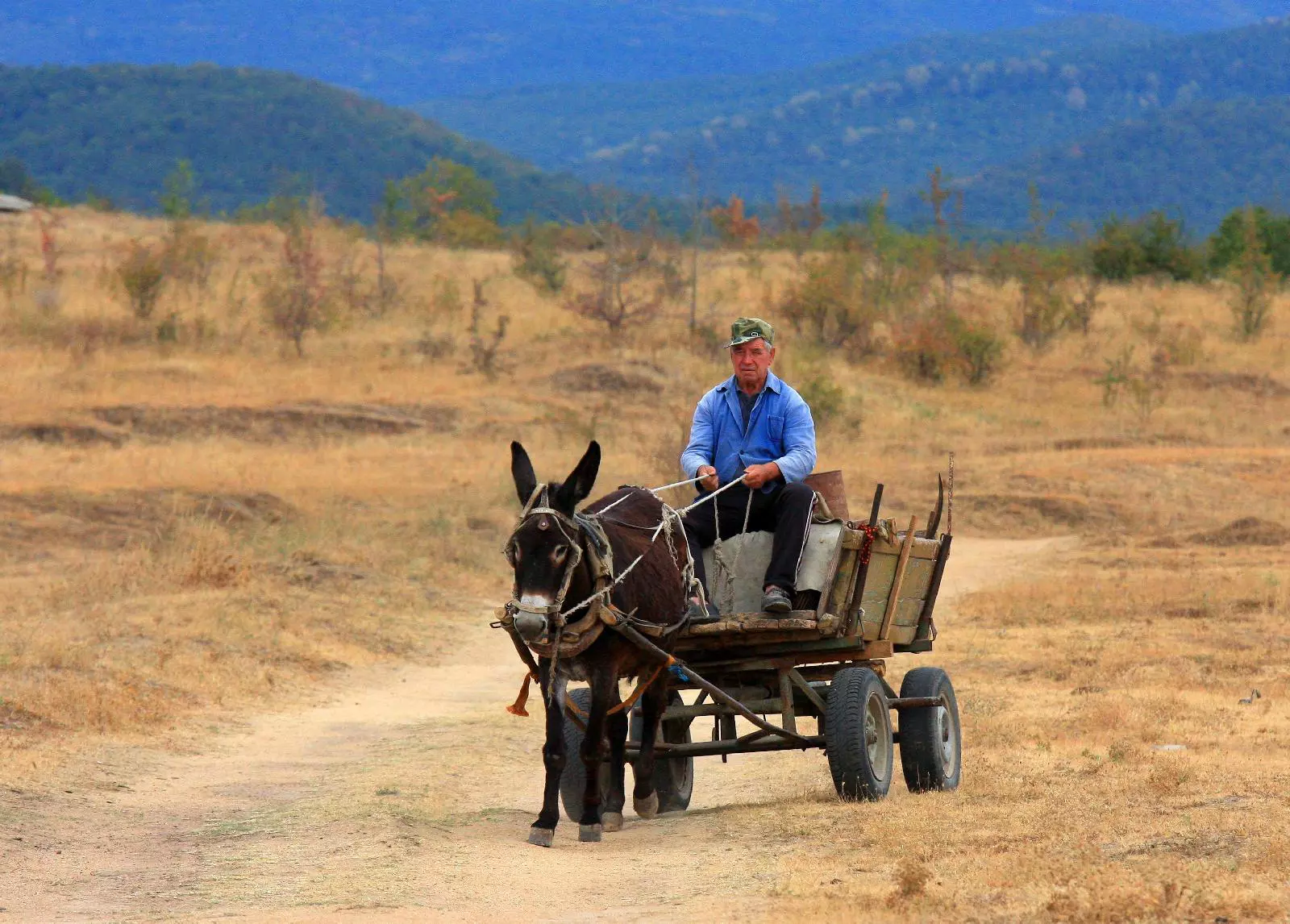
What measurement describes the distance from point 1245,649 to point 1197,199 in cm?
14337

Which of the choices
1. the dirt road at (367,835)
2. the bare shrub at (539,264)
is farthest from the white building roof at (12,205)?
the dirt road at (367,835)

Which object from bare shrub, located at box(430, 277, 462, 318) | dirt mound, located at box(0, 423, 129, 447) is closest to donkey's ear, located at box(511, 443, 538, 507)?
dirt mound, located at box(0, 423, 129, 447)

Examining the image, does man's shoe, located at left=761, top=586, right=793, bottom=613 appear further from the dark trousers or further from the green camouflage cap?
the green camouflage cap

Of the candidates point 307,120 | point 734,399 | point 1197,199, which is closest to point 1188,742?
point 734,399

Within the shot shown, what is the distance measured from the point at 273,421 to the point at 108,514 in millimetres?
5918

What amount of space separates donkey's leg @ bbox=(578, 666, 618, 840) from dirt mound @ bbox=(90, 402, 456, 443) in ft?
55.6

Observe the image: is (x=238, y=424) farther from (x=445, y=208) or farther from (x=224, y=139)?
(x=224, y=139)

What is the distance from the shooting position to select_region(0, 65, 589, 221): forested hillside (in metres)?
125

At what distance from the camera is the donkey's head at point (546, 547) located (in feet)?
22.1

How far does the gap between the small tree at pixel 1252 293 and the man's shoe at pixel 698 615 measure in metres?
29.3

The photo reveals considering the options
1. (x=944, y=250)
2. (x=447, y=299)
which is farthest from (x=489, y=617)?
(x=944, y=250)

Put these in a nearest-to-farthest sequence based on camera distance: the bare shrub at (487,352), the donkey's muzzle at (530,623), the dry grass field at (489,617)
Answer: the dry grass field at (489,617)
the donkey's muzzle at (530,623)
the bare shrub at (487,352)

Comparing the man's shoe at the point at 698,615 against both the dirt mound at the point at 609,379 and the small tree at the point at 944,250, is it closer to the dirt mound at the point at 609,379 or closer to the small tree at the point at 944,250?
the dirt mound at the point at 609,379

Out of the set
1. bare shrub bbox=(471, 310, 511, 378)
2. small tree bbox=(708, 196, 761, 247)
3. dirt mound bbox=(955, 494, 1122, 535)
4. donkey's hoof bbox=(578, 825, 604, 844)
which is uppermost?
small tree bbox=(708, 196, 761, 247)
